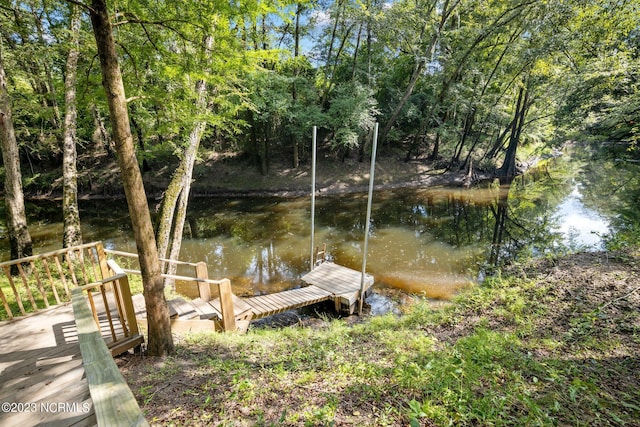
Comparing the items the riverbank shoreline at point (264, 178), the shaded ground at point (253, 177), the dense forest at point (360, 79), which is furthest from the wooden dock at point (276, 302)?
the shaded ground at point (253, 177)

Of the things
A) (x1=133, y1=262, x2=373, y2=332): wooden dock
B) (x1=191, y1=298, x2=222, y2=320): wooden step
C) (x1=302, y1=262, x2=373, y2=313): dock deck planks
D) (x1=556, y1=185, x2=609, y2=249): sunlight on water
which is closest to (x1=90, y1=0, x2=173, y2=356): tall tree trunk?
(x1=133, y1=262, x2=373, y2=332): wooden dock

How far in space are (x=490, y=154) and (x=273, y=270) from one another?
22.6m

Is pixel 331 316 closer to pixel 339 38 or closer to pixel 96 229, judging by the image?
pixel 96 229

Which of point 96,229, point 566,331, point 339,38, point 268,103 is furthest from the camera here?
point 339,38

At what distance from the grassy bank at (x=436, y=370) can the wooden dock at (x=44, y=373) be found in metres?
0.49

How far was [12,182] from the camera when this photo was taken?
6.00 m

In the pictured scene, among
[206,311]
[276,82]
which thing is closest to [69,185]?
[206,311]

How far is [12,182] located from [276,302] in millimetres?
6133

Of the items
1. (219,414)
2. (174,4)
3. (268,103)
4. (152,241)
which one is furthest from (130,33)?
(268,103)

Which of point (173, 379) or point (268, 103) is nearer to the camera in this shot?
point (173, 379)

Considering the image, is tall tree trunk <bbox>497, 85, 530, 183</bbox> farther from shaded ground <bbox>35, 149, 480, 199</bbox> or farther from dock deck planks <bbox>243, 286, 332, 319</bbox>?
dock deck planks <bbox>243, 286, 332, 319</bbox>

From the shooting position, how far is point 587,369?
323 centimetres

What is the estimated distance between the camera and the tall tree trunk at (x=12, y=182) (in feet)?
19.0

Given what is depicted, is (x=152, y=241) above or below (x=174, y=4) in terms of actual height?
below
